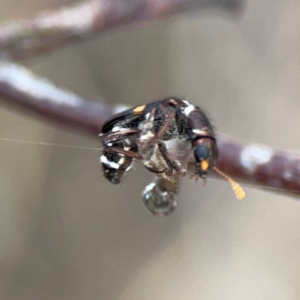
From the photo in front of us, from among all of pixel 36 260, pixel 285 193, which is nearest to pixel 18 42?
pixel 285 193

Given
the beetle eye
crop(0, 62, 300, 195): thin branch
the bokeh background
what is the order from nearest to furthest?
the beetle eye → crop(0, 62, 300, 195): thin branch → the bokeh background

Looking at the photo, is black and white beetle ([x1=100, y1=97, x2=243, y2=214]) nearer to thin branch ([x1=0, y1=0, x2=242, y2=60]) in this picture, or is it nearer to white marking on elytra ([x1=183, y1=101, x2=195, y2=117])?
white marking on elytra ([x1=183, y1=101, x2=195, y2=117])

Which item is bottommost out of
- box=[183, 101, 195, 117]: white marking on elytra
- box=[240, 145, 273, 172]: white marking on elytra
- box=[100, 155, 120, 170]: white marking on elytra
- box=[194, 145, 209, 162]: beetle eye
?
box=[100, 155, 120, 170]: white marking on elytra

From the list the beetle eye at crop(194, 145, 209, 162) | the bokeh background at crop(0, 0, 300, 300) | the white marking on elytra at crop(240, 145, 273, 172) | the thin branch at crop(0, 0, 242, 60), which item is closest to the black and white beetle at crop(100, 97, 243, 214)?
the beetle eye at crop(194, 145, 209, 162)

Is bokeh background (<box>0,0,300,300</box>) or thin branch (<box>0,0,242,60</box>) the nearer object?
thin branch (<box>0,0,242,60</box>)

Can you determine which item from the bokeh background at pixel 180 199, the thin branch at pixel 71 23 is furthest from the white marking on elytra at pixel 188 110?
the bokeh background at pixel 180 199

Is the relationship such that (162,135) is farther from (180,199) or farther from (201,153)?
(180,199)

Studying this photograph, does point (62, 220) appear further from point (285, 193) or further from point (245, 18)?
point (285, 193)
